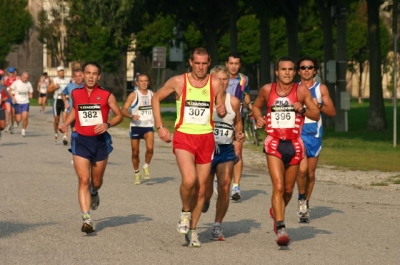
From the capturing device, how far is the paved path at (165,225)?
1038cm

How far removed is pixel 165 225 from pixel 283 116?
1985mm

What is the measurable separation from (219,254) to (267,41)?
29.3 meters

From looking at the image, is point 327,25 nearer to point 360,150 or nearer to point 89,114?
point 360,150

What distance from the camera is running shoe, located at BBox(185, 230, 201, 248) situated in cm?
1097

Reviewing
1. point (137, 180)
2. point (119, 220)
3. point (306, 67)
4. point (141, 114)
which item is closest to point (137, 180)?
point (137, 180)

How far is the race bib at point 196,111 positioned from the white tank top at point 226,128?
0.99m

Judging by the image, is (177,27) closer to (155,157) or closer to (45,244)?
(155,157)

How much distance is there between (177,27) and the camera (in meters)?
46.0

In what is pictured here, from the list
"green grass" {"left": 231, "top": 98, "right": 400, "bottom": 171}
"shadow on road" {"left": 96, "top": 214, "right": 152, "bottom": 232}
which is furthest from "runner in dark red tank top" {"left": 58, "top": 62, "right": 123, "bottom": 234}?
"green grass" {"left": 231, "top": 98, "right": 400, "bottom": 171}

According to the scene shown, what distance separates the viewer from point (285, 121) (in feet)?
37.8

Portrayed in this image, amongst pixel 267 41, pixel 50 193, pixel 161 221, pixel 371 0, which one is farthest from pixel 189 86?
pixel 267 41

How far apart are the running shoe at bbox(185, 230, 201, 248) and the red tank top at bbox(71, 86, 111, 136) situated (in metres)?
2.03

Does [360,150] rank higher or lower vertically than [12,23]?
lower

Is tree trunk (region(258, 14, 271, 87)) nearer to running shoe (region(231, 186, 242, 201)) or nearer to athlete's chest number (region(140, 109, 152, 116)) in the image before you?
athlete's chest number (region(140, 109, 152, 116))
